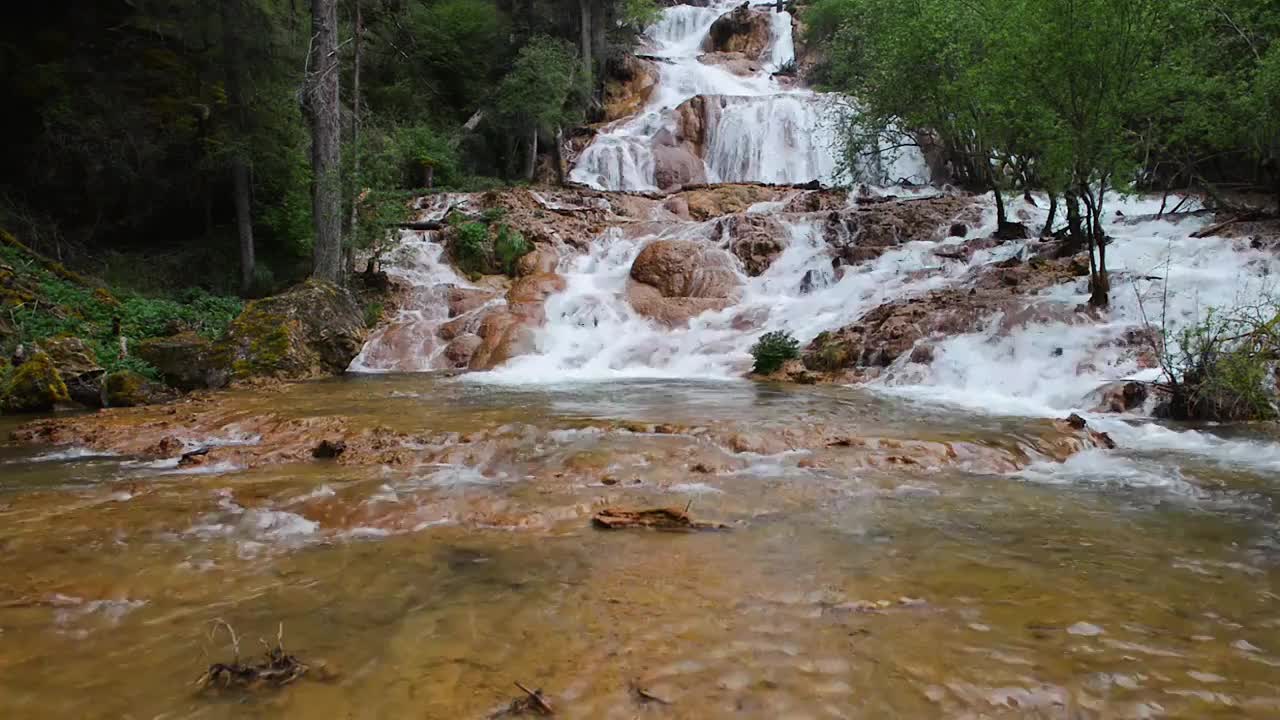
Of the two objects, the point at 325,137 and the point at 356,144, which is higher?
the point at 356,144

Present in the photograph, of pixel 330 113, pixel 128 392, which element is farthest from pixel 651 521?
pixel 330 113

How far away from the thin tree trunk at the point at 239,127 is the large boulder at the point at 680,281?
8.45 metres

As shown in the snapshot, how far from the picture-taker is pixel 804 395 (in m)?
9.07

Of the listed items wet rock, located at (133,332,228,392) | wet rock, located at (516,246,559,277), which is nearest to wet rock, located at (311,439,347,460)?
wet rock, located at (133,332,228,392)

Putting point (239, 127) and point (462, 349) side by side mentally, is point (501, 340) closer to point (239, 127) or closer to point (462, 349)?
point (462, 349)

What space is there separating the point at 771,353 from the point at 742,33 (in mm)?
33497

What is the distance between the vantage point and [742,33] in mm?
39312

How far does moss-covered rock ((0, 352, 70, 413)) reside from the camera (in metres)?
7.66

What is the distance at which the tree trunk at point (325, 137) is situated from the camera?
37.1 feet

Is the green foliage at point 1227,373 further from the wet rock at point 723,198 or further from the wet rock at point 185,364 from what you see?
the wet rock at point 723,198

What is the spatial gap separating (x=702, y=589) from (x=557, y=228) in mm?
16347

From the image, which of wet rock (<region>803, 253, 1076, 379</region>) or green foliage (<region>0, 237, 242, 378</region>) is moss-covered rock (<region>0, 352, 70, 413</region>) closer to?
green foliage (<region>0, 237, 242, 378</region>)

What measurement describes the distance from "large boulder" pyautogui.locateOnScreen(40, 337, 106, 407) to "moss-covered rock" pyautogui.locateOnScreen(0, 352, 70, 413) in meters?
0.09

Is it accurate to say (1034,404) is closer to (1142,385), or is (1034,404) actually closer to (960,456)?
(1142,385)
